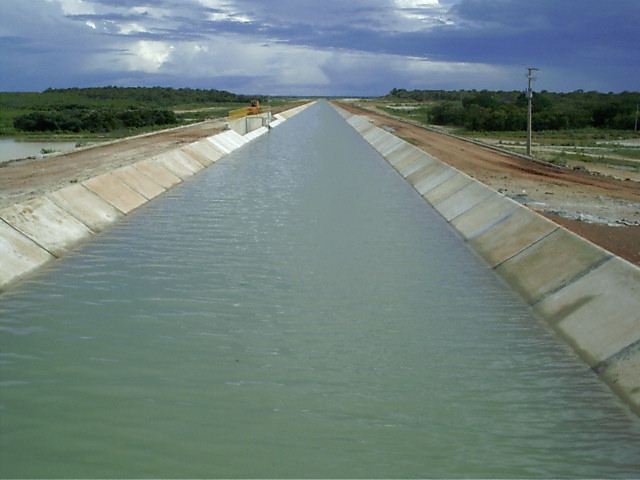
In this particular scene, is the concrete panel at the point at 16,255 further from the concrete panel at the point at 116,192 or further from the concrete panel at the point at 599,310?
the concrete panel at the point at 599,310

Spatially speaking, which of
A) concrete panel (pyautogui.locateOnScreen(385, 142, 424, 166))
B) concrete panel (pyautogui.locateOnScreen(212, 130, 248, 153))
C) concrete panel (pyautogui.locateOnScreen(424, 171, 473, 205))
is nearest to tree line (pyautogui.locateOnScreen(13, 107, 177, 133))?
concrete panel (pyautogui.locateOnScreen(212, 130, 248, 153))

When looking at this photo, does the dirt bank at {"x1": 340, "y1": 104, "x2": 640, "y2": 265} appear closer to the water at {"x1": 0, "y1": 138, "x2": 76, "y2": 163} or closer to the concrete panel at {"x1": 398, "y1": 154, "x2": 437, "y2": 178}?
the concrete panel at {"x1": 398, "y1": 154, "x2": 437, "y2": 178}

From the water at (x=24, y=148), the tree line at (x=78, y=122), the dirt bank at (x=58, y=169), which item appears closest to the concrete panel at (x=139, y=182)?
the dirt bank at (x=58, y=169)

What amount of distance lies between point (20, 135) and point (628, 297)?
175 feet

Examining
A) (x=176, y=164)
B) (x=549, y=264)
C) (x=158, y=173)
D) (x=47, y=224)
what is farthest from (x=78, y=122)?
(x=549, y=264)

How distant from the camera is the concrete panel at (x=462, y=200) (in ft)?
57.6

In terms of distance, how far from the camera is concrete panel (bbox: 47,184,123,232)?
50.7 ft

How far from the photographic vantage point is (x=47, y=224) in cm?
1396

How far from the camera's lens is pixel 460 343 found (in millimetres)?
8484

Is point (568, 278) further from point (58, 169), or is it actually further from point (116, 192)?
point (58, 169)

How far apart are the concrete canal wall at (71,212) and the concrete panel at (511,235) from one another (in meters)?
7.96

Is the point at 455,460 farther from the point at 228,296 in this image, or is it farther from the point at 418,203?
the point at 418,203

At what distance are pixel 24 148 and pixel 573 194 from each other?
3223 centimetres

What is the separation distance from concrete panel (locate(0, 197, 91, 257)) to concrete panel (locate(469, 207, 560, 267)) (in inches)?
313
